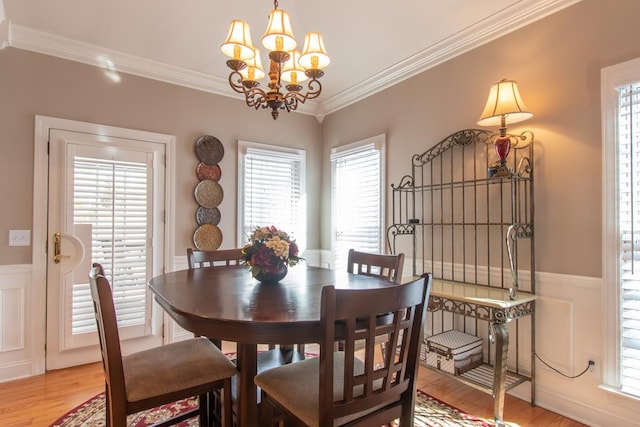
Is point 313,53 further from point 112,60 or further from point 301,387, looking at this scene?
point 112,60

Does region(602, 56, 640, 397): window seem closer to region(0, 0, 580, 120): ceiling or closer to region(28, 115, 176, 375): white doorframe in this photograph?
region(0, 0, 580, 120): ceiling

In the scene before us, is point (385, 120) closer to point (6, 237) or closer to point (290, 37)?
point (290, 37)

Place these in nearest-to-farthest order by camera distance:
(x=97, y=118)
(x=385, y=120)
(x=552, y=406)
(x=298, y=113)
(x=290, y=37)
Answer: (x=290, y=37), (x=552, y=406), (x=97, y=118), (x=385, y=120), (x=298, y=113)

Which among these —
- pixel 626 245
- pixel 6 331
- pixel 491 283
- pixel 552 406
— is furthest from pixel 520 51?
pixel 6 331

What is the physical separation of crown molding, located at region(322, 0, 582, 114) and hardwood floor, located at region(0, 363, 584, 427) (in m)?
2.61

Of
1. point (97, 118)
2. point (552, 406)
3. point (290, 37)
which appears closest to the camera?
point (290, 37)

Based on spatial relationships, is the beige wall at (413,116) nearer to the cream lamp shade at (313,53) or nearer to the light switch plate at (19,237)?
the light switch plate at (19,237)

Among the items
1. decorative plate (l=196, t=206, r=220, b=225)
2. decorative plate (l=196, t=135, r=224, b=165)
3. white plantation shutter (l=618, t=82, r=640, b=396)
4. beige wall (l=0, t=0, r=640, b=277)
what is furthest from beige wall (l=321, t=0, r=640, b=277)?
decorative plate (l=196, t=206, r=220, b=225)

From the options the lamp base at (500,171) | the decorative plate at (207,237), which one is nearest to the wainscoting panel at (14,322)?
the decorative plate at (207,237)

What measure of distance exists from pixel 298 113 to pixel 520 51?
2474 mm

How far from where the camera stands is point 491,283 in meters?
2.64

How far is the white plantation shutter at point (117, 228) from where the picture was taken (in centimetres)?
302

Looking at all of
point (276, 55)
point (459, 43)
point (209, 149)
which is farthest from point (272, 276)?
point (459, 43)

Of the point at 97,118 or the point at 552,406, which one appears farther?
the point at 97,118
